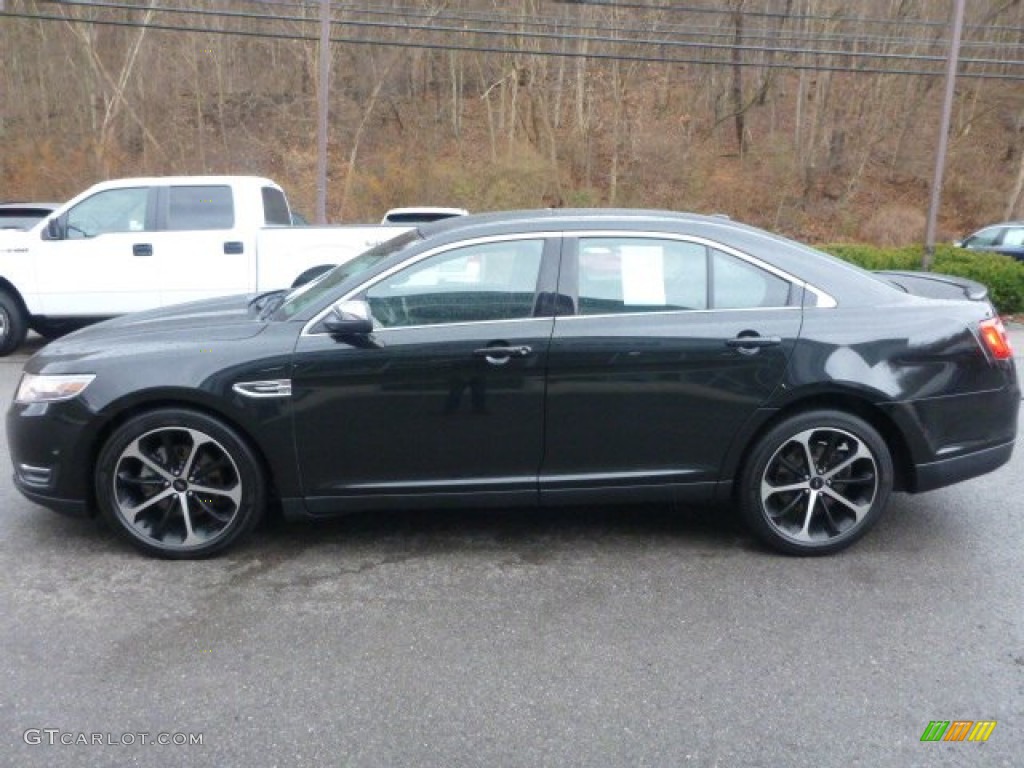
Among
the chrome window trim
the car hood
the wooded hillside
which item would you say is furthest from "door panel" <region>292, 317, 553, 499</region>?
the wooded hillside

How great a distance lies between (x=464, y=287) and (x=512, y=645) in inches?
66.5

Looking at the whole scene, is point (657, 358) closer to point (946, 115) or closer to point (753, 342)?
point (753, 342)

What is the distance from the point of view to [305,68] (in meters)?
35.8

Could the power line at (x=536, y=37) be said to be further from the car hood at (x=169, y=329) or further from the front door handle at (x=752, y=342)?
the front door handle at (x=752, y=342)

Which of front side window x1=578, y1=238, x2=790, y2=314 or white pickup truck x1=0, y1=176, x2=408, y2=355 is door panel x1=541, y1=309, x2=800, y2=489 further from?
white pickup truck x1=0, y1=176, x2=408, y2=355

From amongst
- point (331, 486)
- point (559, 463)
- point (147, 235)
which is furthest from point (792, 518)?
point (147, 235)

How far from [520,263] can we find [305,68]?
1361 inches

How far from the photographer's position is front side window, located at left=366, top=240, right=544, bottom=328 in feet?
14.0

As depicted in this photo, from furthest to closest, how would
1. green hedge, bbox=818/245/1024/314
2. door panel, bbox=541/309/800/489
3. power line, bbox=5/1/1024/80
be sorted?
power line, bbox=5/1/1024/80, green hedge, bbox=818/245/1024/314, door panel, bbox=541/309/800/489

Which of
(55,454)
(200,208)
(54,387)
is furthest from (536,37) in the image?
(55,454)

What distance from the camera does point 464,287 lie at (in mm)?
4320

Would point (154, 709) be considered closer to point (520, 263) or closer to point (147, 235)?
point (520, 263)

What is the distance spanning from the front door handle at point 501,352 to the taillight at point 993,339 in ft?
7.52
